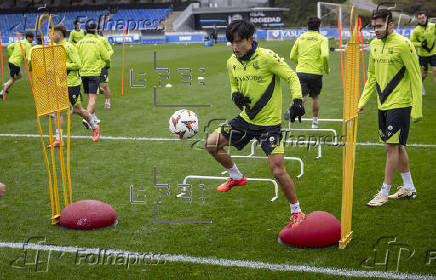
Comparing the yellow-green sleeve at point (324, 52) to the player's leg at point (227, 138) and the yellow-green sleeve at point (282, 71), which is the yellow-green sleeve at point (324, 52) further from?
the yellow-green sleeve at point (282, 71)

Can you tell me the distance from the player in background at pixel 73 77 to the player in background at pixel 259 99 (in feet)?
15.7

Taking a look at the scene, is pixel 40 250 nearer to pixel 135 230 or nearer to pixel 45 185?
pixel 135 230

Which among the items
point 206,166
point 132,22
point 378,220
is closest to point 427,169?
point 378,220

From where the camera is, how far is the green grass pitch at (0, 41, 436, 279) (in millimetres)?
4918

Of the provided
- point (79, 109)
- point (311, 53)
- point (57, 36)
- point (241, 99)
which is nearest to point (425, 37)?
point (311, 53)

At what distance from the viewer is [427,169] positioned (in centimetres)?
809

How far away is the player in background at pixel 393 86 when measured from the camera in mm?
6141

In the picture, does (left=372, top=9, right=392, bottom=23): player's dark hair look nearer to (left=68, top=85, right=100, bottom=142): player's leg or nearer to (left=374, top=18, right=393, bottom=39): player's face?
(left=374, top=18, right=393, bottom=39): player's face

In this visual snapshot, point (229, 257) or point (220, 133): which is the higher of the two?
point (220, 133)

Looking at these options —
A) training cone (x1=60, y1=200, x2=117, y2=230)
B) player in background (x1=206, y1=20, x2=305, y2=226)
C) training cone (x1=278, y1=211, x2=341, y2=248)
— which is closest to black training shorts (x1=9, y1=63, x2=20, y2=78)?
training cone (x1=60, y1=200, x2=117, y2=230)

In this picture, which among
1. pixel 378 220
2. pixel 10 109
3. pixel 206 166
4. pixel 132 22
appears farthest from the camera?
pixel 132 22

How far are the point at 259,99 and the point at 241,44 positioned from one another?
629 mm

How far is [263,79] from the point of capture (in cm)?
565

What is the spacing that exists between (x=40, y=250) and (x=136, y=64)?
77.7 feet
